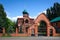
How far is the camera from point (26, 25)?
53.8 meters

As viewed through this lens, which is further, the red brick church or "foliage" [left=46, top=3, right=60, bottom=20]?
"foliage" [left=46, top=3, right=60, bottom=20]

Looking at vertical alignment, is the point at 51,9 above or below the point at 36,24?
above

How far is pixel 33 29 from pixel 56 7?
39.8 meters

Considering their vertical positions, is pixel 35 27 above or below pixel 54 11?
below

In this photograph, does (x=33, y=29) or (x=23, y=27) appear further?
(x=23, y=27)

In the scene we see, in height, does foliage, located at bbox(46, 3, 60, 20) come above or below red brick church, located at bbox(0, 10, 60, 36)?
above

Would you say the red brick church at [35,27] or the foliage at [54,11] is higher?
the foliage at [54,11]

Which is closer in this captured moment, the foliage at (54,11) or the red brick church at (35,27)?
the red brick church at (35,27)

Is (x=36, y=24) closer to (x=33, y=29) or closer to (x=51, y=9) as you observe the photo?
(x=33, y=29)

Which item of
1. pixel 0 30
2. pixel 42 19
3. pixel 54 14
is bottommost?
pixel 0 30

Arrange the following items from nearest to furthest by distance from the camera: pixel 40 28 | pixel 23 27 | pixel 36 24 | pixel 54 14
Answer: pixel 36 24
pixel 40 28
pixel 23 27
pixel 54 14

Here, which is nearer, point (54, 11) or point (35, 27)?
point (35, 27)

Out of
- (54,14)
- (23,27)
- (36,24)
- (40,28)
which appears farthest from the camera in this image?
(54,14)

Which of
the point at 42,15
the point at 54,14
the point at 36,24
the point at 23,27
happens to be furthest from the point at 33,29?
the point at 54,14
